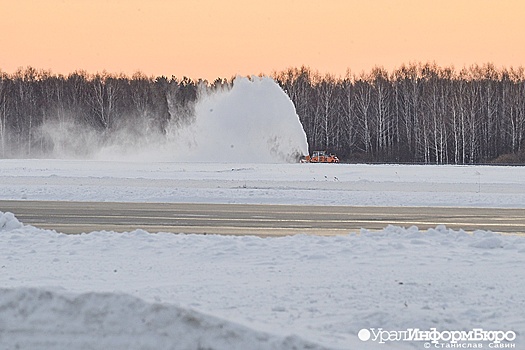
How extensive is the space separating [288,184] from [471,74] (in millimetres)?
62003

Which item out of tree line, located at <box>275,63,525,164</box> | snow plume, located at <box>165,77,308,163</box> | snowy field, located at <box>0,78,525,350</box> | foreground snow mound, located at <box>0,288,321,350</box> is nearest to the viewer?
foreground snow mound, located at <box>0,288,321,350</box>

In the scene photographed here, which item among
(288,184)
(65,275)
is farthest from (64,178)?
(65,275)

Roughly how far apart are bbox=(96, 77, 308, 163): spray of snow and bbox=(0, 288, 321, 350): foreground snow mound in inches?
1820

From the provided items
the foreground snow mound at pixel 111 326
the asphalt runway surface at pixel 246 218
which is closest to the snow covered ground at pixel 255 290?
the foreground snow mound at pixel 111 326

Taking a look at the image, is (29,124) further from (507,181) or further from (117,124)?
(507,181)

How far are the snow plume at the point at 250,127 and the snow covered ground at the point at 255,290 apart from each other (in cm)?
4118

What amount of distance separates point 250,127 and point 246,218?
37.4 metres

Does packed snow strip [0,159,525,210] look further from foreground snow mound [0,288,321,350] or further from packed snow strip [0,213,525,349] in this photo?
foreground snow mound [0,288,321,350]

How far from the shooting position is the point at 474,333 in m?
6.50

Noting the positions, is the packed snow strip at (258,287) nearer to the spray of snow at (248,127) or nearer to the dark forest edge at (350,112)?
the spray of snow at (248,127)

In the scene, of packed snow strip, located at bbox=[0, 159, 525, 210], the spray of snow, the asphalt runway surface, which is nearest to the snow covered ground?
the asphalt runway surface

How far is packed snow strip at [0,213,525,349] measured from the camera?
655cm

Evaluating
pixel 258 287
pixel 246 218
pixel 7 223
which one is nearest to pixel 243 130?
pixel 246 218

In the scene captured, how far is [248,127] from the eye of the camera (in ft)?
178
